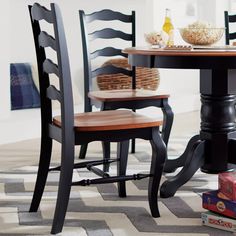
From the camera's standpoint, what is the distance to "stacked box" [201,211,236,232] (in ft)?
8.61

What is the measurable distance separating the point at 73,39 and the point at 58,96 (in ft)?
10.4

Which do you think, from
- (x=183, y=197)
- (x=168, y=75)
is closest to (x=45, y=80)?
(x=183, y=197)

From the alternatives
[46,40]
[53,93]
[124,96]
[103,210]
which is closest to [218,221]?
[103,210]

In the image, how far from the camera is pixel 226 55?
9.50 ft

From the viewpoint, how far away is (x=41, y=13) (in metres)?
2.65

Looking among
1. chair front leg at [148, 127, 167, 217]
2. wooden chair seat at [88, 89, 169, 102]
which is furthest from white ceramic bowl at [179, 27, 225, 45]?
chair front leg at [148, 127, 167, 217]

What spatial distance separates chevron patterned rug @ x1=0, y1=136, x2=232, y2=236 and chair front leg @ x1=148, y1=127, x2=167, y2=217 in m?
0.07

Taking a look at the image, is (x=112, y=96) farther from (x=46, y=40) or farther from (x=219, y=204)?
(x=219, y=204)

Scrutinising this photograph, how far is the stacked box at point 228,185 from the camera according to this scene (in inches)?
104

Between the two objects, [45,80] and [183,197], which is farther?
[183,197]

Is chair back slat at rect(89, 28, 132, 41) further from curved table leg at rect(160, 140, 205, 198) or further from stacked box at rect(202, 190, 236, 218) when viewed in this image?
stacked box at rect(202, 190, 236, 218)

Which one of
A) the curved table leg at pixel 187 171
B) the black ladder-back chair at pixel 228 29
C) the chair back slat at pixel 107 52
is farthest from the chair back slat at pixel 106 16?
the curved table leg at pixel 187 171

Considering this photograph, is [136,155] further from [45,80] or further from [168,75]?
[168,75]

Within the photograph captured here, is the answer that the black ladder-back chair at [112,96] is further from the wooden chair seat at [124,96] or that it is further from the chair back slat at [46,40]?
the chair back slat at [46,40]
